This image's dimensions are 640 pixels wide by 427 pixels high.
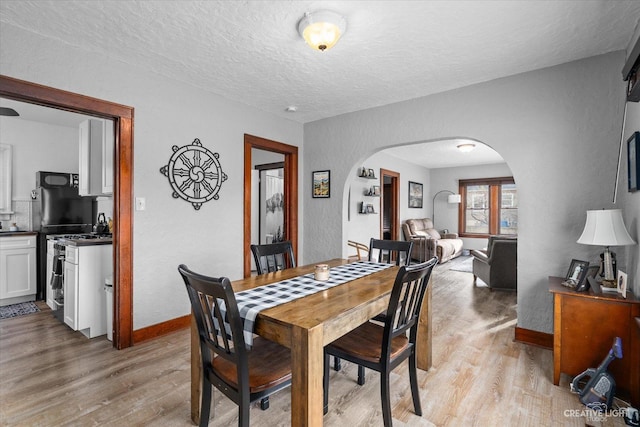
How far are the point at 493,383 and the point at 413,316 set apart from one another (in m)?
0.94

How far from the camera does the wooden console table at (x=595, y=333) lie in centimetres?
188

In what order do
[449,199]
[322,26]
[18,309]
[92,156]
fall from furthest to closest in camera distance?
1. [449,199]
2. [18,309]
3. [92,156]
4. [322,26]

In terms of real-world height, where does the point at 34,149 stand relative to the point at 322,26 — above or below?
below

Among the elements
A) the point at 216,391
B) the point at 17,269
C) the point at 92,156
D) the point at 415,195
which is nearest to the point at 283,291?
the point at 216,391

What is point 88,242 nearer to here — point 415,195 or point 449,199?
point 415,195

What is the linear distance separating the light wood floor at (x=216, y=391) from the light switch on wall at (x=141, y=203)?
1192 mm

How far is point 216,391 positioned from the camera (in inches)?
78.2

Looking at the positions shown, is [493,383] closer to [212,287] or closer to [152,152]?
[212,287]

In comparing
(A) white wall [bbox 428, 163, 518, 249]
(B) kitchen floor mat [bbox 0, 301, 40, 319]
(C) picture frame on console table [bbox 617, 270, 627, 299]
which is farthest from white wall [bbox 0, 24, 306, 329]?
(A) white wall [bbox 428, 163, 518, 249]

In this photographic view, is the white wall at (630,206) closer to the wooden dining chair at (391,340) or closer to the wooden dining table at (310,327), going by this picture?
the wooden dining chair at (391,340)

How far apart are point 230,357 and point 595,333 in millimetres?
2312

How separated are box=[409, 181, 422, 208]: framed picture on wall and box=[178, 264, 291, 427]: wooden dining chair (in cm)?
660

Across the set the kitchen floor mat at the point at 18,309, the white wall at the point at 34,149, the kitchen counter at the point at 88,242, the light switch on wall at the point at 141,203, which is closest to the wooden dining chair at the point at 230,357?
the light switch on wall at the point at 141,203

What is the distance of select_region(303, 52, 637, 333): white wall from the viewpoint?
2.46 meters
